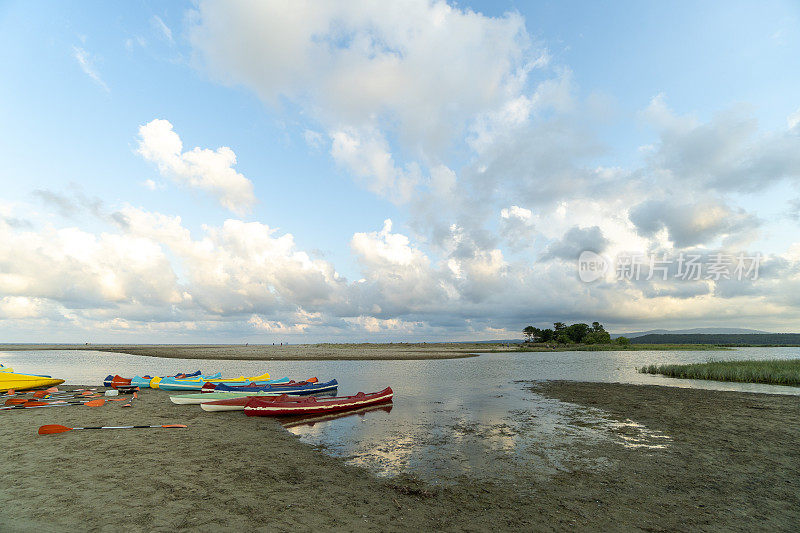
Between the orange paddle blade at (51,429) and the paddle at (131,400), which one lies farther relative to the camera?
the paddle at (131,400)

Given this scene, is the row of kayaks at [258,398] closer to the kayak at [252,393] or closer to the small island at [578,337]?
the kayak at [252,393]

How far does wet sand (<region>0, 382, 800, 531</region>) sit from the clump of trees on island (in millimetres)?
150521

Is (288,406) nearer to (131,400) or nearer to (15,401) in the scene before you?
(131,400)

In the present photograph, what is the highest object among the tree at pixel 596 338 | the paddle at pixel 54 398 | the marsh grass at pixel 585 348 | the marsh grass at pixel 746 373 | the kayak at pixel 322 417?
the paddle at pixel 54 398

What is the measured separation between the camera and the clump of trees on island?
155875mm

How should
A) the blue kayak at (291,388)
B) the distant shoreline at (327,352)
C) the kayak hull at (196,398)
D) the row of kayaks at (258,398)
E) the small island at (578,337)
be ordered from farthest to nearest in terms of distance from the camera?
the small island at (578,337) → the distant shoreline at (327,352) → the blue kayak at (291,388) → the kayak hull at (196,398) → the row of kayaks at (258,398)

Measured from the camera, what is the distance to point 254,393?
2473 centimetres

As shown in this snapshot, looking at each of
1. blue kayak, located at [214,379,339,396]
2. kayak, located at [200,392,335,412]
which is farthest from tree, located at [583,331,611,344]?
kayak, located at [200,392,335,412]

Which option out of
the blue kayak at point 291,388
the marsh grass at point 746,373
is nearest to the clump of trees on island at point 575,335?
the marsh grass at point 746,373

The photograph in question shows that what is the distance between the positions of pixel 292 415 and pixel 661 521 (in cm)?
1758

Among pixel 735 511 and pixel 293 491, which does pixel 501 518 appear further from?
pixel 735 511

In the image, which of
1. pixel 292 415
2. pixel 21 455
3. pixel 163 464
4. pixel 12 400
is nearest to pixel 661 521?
pixel 163 464

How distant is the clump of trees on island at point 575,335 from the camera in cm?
15588

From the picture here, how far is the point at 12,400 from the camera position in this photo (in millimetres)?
21656
